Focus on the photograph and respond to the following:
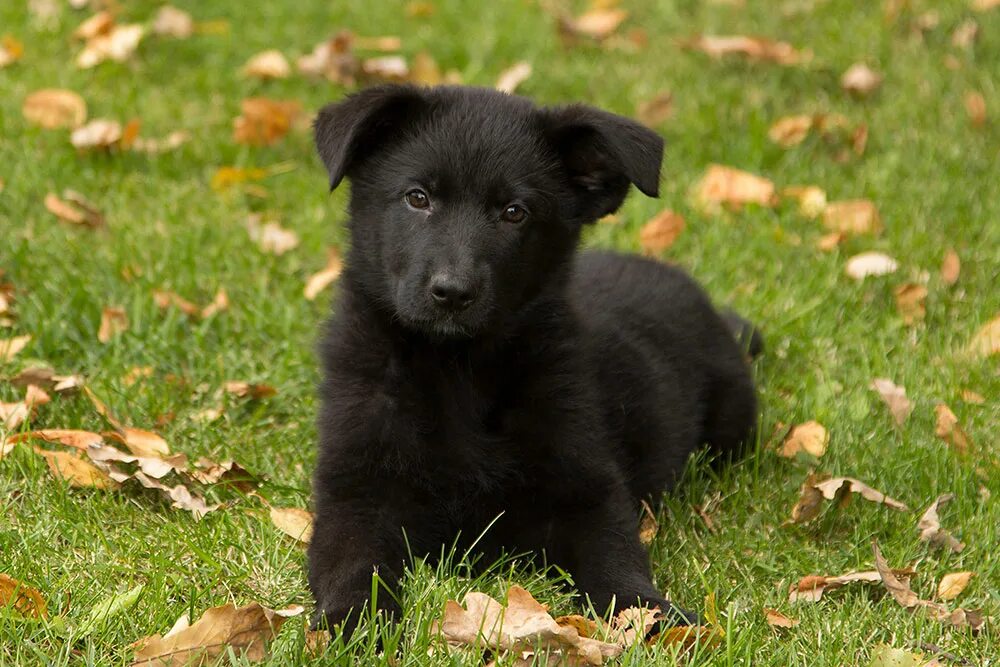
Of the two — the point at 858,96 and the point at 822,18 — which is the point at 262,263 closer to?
the point at 858,96

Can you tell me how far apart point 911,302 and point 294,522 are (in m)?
2.57

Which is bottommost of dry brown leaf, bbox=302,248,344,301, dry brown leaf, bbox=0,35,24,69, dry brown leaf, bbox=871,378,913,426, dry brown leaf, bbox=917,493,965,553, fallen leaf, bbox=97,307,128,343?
dry brown leaf, bbox=302,248,344,301

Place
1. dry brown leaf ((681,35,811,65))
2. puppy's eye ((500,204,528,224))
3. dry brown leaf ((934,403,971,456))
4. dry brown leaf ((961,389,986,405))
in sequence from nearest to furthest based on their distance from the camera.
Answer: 1. puppy's eye ((500,204,528,224))
2. dry brown leaf ((934,403,971,456))
3. dry brown leaf ((961,389,986,405))
4. dry brown leaf ((681,35,811,65))

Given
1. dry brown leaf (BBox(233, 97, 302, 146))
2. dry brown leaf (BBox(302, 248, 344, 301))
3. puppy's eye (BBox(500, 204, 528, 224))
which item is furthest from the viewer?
dry brown leaf (BBox(233, 97, 302, 146))

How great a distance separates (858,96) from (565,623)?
4249 millimetres

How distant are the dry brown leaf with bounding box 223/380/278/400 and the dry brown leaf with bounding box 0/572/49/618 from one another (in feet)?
4.28

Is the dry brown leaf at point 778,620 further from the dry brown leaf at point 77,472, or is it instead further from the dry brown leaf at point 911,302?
the dry brown leaf at point 911,302

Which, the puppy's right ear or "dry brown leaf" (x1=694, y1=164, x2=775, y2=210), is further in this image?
"dry brown leaf" (x1=694, y1=164, x2=775, y2=210)

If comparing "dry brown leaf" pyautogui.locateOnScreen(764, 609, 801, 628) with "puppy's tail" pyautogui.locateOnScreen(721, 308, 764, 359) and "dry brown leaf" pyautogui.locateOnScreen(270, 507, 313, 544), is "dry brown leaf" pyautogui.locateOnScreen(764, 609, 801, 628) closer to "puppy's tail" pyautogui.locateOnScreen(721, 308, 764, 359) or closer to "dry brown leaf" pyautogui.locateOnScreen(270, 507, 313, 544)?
"dry brown leaf" pyautogui.locateOnScreen(270, 507, 313, 544)

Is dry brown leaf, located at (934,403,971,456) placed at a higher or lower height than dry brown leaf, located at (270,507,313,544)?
lower

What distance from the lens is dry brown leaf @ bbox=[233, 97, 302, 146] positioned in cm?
583

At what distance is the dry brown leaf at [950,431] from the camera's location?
13.1 feet

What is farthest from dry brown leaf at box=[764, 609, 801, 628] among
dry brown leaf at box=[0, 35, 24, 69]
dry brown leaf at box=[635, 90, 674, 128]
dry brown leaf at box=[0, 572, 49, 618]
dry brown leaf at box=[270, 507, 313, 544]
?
→ dry brown leaf at box=[0, 35, 24, 69]

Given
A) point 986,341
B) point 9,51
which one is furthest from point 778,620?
point 9,51
